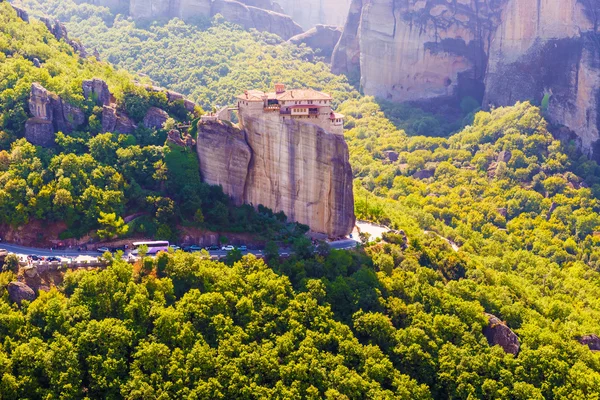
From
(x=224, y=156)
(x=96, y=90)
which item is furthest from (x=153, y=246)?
(x=96, y=90)

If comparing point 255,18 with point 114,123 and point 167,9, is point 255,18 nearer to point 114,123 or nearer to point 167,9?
point 167,9

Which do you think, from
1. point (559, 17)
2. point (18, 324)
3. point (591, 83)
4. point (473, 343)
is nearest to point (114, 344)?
point (18, 324)

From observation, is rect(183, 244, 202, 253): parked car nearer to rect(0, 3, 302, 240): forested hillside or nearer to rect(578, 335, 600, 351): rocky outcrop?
rect(0, 3, 302, 240): forested hillside

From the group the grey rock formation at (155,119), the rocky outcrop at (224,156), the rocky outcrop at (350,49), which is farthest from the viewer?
the rocky outcrop at (350,49)

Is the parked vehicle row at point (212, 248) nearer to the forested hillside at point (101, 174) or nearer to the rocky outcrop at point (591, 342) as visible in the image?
the forested hillside at point (101, 174)

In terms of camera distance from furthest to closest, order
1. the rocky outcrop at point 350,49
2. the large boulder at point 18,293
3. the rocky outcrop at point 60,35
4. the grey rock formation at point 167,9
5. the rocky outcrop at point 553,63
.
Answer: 1. the grey rock formation at point 167,9
2. the rocky outcrop at point 350,49
3. the rocky outcrop at point 553,63
4. the rocky outcrop at point 60,35
5. the large boulder at point 18,293

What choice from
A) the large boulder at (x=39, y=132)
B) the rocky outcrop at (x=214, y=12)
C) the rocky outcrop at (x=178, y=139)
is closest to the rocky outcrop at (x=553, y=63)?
the rocky outcrop at (x=214, y=12)
